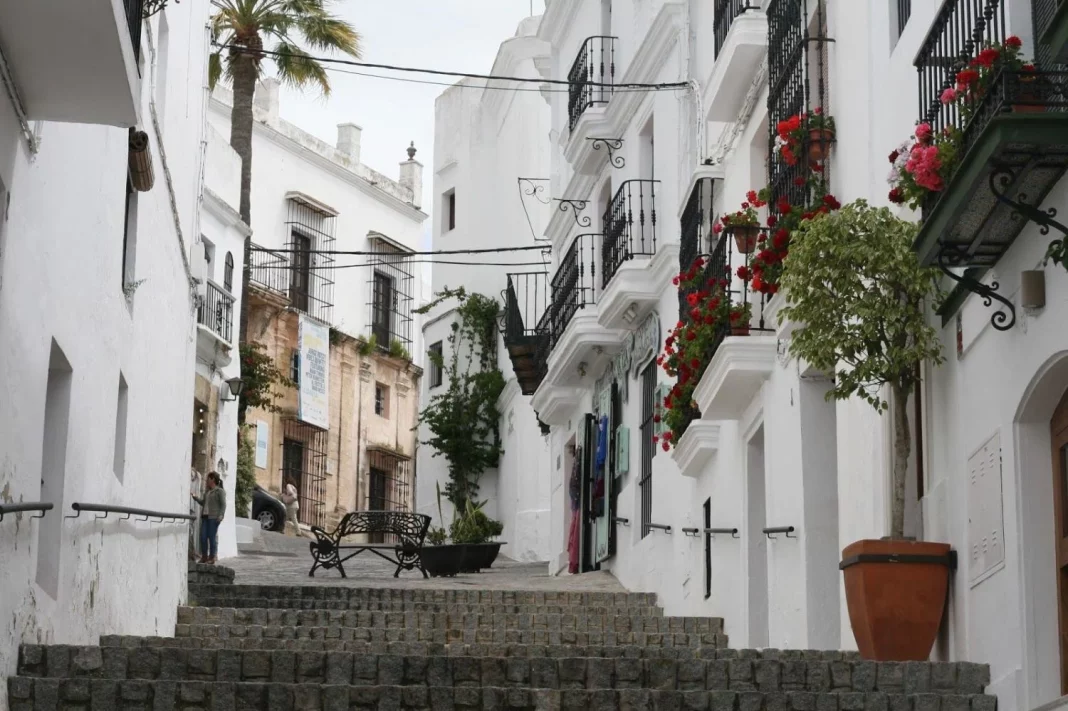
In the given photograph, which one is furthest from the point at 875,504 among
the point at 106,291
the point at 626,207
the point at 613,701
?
the point at 626,207

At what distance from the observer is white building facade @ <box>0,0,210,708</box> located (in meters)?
8.71

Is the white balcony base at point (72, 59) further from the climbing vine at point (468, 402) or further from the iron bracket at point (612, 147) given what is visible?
the climbing vine at point (468, 402)

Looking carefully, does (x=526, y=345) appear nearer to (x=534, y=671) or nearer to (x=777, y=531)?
(x=777, y=531)

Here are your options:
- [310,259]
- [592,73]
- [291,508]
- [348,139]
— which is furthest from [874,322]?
[348,139]

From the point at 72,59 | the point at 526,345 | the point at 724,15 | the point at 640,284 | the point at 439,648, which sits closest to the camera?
the point at 72,59

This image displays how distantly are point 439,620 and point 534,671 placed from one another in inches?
221

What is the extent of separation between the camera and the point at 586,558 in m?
23.5

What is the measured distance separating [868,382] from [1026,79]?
253cm

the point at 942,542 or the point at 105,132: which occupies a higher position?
the point at 105,132

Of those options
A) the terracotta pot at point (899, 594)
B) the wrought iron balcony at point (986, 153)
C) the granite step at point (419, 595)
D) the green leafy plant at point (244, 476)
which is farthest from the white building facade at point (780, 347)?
the green leafy plant at point (244, 476)

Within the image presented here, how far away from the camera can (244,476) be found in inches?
1232

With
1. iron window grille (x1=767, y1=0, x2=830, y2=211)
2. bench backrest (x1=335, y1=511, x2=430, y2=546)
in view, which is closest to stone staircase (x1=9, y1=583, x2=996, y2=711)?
iron window grille (x1=767, y1=0, x2=830, y2=211)

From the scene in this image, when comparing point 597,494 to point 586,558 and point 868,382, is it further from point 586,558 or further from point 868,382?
point 868,382

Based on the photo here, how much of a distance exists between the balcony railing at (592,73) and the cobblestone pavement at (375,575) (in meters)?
5.83
